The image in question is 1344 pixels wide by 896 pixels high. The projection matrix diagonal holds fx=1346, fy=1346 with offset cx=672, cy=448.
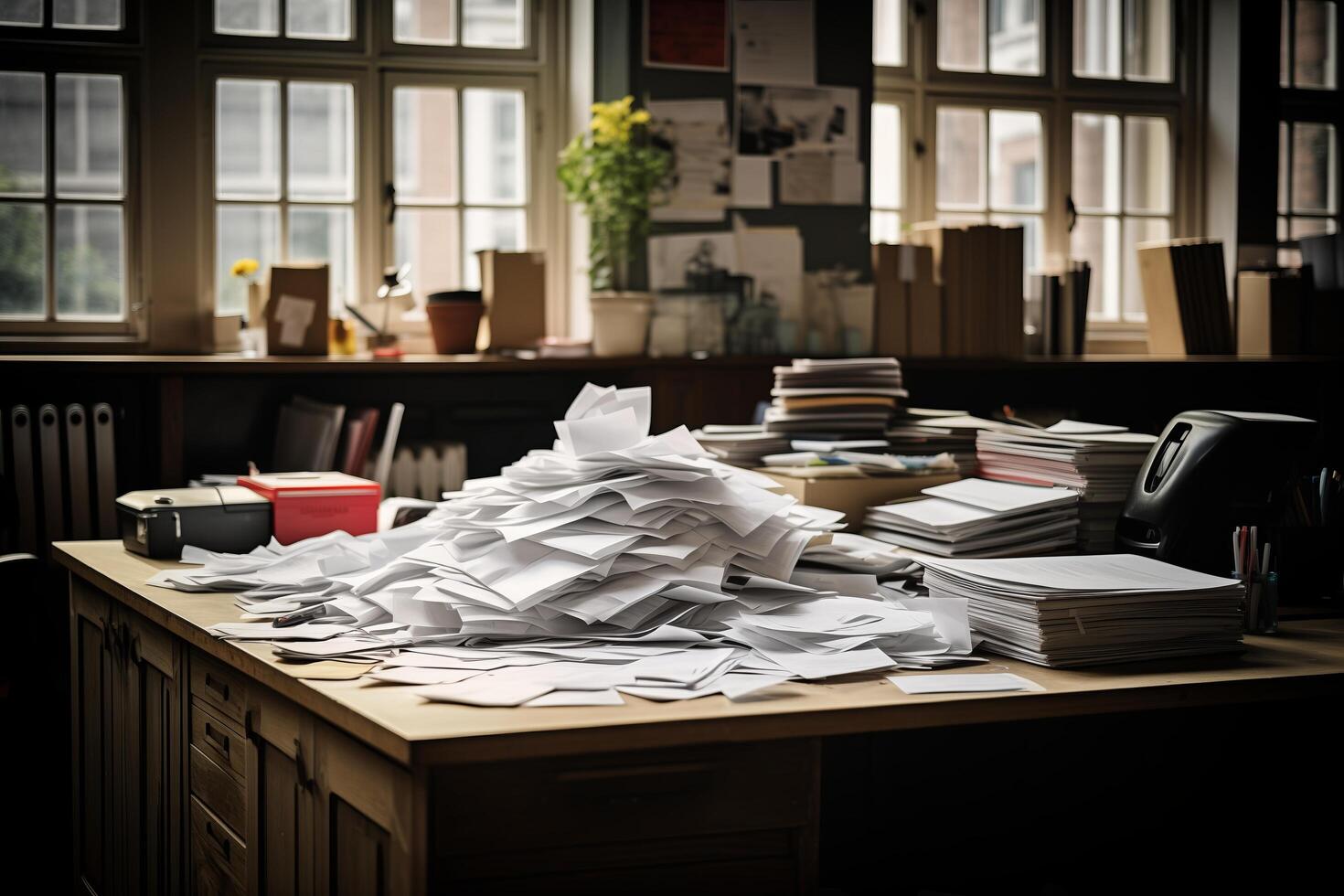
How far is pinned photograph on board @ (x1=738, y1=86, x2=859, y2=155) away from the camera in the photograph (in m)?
4.11

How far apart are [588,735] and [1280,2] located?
4801mm

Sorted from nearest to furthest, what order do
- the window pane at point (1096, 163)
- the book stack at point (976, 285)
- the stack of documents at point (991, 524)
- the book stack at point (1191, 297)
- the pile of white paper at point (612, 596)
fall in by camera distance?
the pile of white paper at point (612, 596)
the stack of documents at point (991, 524)
the book stack at point (976, 285)
the book stack at point (1191, 297)
the window pane at point (1096, 163)

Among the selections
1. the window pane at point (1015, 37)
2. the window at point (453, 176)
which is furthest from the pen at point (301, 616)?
the window pane at point (1015, 37)

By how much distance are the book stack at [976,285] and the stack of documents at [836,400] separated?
1.55 meters

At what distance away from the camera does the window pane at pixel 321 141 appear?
4059mm

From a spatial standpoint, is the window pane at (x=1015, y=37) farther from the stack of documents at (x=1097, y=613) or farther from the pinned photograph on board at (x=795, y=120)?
the stack of documents at (x=1097, y=613)

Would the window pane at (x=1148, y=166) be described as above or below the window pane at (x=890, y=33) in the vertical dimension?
below

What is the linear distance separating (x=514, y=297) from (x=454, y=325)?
8.1 inches

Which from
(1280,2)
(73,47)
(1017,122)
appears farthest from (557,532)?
(1280,2)

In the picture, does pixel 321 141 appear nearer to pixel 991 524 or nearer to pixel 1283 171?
pixel 991 524

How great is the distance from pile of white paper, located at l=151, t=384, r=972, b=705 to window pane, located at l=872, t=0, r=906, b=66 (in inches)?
124

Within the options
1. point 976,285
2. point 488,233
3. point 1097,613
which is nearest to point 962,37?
point 976,285

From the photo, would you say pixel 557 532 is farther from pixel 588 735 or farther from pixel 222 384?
pixel 222 384

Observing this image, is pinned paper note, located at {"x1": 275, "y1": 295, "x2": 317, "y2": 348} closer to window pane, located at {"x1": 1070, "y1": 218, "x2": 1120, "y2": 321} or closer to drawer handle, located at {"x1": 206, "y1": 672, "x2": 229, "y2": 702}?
drawer handle, located at {"x1": 206, "y1": 672, "x2": 229, "y2": 702}
